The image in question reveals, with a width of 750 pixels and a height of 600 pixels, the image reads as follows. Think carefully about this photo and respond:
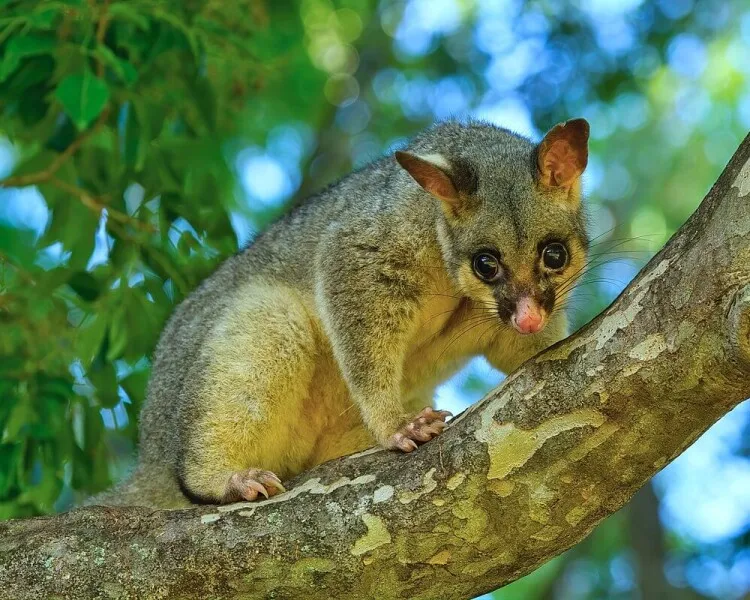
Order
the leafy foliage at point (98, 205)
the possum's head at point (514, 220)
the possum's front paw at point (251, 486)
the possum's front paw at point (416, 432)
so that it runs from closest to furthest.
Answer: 1. the possum's front paw at point (416, 432)
2. the possum's front paw at point (251, 486)
3. the possum's head at point (514, 220)
4. the leafy foliage at point (98, 205)

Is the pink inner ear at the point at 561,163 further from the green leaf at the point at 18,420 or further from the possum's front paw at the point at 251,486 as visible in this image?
the green leaf at the point at 18,420

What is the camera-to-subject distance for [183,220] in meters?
6.10

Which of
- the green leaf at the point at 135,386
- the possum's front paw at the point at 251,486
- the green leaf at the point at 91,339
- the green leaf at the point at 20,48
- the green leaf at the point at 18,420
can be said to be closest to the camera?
the possum's front paw at the point at 251,486

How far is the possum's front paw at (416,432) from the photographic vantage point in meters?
4.07

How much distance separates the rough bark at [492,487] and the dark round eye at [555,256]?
0.93 metres

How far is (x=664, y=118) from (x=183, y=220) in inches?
362

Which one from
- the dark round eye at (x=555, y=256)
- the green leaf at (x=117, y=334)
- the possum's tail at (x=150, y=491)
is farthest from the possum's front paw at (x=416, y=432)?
the green leaf at (x=117, y=334)

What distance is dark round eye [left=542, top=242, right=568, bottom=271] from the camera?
450 centimetres

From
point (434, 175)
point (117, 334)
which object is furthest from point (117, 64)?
point (434, 175)

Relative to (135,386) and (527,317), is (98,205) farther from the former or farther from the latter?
(527,317)

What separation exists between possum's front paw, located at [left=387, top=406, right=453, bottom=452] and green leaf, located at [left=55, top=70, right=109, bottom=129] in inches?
78.9

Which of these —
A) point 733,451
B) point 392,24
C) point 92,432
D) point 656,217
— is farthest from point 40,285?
point 656,217

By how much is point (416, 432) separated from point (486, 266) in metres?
0.90

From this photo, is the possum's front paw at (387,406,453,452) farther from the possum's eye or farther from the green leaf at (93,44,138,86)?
the green leaf at (93,44,138,86)
